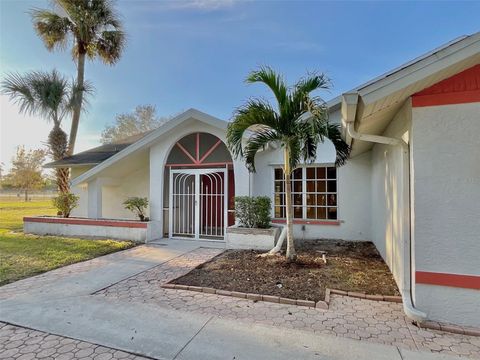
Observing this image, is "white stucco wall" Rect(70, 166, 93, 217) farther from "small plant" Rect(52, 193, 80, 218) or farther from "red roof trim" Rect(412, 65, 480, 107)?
"red roof trim" Rect(412, 65, 480, 107)

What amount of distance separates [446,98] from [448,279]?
2744 mm

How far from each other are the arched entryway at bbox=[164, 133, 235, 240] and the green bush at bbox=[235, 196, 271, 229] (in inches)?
42.2

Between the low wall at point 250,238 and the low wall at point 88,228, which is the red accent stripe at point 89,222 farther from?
the low wall at point 250,238

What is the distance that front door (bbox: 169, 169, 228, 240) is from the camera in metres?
10.5

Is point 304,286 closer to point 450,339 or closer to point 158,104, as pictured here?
point 450,339

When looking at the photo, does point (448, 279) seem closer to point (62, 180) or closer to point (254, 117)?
point (254, 117)

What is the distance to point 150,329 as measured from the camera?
3873 millimetres

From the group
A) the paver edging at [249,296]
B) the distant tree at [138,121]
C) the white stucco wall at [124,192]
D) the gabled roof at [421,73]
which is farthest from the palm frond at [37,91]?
the distant tree at [138,121]

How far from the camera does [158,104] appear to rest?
42719 millimetres

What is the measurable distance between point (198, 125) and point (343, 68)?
955cm

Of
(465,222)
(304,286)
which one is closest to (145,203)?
(304,286)

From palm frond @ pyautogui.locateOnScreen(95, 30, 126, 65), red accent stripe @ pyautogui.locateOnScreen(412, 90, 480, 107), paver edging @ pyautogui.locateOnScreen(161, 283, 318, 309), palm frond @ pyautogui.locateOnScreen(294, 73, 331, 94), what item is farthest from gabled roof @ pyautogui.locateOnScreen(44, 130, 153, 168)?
red accent stripe @ pyautogui.locateOnScreen(412, 90, 480, 107)

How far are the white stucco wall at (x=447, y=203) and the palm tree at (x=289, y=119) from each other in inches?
94.5

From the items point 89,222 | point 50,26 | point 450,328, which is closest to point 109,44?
point 50,26
